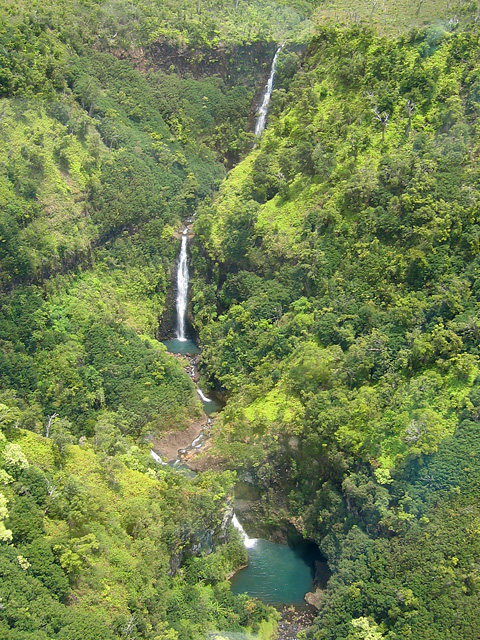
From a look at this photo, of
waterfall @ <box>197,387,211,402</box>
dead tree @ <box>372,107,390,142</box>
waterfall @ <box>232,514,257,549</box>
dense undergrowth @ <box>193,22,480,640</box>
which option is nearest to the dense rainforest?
dense undergrowth @ <box>193,22,480,640</box>

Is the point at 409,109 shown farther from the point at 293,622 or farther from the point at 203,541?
the point at 293,622

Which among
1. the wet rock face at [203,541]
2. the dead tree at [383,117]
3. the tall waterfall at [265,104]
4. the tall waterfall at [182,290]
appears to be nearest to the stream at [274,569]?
the wet rock face at [203,541]

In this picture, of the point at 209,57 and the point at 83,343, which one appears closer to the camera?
the point at 83,343

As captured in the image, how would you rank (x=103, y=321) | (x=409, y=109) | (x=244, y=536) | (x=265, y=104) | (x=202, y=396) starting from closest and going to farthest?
(x=244, y=536) < (x=103, y=321) < (x=202, y=396) < (x=409, y=109) < (x=265, y=104)

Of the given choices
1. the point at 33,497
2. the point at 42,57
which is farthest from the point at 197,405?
the point at 42,57

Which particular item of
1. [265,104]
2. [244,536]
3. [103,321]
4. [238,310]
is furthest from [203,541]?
[265,104]

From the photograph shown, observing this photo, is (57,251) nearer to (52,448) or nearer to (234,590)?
(52,448)
